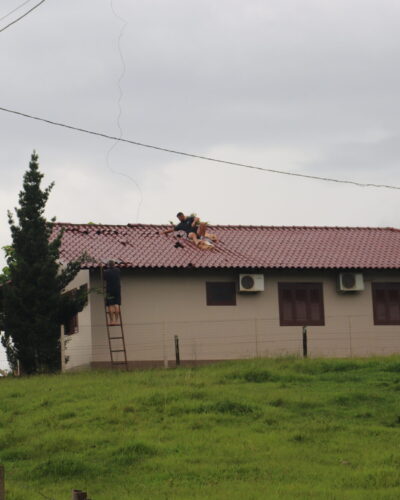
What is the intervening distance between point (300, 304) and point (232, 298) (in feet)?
7.59

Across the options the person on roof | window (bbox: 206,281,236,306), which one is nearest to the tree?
window (bbox: 206,281,236,306)

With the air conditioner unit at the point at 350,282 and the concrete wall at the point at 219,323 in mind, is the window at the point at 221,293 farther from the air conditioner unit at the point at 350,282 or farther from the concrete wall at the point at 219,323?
the air conditioner unit at the point at 350,282

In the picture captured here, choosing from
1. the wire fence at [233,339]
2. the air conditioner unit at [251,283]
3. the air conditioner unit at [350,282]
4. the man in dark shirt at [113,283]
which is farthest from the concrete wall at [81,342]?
the air conditioner unit at [350,282]

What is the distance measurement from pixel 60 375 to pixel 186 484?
11.8 meters

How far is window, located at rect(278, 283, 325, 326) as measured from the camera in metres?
32.1

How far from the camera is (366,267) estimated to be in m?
32.7

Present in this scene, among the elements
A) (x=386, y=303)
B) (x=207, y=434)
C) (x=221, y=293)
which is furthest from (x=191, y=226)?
(x=207, y=434)

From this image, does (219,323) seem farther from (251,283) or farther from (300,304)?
(300,304)

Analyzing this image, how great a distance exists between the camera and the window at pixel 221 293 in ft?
103

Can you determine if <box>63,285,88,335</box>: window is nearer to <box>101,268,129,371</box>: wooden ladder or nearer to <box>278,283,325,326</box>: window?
<box>101,268,129,371</box>: wooden ladder

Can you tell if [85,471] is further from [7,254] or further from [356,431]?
[7,254]

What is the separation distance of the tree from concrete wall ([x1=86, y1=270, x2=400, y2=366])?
5.84 ft

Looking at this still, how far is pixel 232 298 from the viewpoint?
31.6 meters

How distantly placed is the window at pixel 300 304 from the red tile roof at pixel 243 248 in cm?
79
